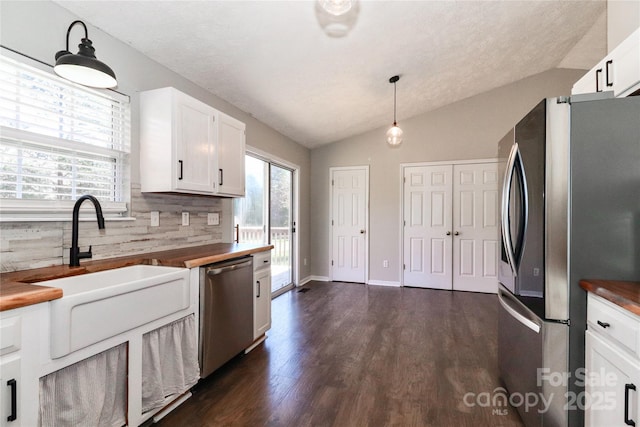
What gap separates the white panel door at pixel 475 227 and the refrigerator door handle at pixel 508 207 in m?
3.20

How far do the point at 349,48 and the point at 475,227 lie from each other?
3513 mm

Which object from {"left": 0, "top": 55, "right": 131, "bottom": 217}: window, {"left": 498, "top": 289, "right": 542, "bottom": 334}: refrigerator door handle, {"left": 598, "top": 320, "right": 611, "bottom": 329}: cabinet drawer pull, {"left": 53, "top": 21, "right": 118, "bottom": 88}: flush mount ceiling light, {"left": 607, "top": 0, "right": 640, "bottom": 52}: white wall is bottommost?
{"left": 498, "top": 289, "right": 542, "bottom": 334}: refrigerator door handle

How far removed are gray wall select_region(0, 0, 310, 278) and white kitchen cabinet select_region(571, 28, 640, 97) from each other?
9.80ft

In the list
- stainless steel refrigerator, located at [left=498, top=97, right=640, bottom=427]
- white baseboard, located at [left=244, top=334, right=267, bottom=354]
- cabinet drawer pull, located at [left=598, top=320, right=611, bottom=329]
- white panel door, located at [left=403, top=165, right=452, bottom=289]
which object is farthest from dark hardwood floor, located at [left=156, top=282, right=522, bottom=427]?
white panel door, located at [left=403, top=165, right=452, bottom=289]

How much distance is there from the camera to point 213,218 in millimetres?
3160

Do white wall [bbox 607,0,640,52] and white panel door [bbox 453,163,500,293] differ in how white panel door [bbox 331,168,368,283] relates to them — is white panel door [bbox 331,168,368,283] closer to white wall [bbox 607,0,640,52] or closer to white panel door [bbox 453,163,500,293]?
white panel door [bbox 453,163,500,293]

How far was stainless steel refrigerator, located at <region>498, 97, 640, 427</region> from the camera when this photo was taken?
141 centimetres

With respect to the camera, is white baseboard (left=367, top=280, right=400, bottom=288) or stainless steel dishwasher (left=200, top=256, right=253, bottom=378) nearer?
stainless steel dishwasher (left=200, top=256, right=253, bottom=378)

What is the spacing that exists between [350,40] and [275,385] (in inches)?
114

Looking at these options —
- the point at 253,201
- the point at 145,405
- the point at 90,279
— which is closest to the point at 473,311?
the point at 253,201

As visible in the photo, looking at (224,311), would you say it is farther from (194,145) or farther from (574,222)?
(574,222)

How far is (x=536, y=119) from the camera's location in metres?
1.56

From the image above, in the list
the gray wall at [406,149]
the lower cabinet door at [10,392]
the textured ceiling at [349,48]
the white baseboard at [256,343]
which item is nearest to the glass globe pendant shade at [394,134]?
the textured ceiling at [349,48]

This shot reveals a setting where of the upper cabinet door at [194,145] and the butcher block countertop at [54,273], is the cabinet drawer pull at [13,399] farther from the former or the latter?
the upper cabinet door at [194,145]
